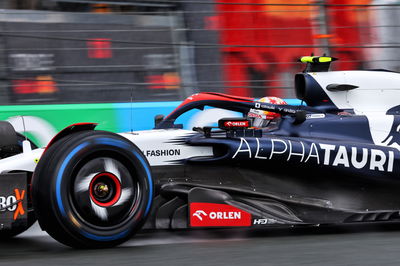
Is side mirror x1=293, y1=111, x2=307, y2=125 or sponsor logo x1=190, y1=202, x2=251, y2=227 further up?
side mirror x1=293, y1=111, x2=307, y2=125

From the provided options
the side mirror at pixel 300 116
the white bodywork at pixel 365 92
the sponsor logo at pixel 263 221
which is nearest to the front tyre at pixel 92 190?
the sponsor logo at pixel 263 221

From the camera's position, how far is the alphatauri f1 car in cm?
449

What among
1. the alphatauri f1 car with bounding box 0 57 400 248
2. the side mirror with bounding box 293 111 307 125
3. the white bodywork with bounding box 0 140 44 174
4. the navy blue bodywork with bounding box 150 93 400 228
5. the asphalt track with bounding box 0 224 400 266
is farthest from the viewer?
the side mirror with bounding box 293 111 307 125

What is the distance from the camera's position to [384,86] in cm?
612

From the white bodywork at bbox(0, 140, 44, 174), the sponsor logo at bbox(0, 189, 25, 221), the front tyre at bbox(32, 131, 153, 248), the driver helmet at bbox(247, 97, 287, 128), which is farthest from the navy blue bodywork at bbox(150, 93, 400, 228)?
the sponsor logo at bbox(0, 189, 25, 221)

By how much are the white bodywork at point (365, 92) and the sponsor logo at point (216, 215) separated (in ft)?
4.66

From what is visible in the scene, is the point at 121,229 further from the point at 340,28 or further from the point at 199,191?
the point at 340,28

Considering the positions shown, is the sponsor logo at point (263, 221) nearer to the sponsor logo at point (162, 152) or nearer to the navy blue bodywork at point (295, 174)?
the navy blue bodywork at point (295, 174)

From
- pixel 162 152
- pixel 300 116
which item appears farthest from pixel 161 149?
pixel 300 116

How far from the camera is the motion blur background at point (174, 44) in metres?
7.70

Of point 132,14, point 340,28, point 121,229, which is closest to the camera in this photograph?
point 121,229

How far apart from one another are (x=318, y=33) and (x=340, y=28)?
256 millimetres

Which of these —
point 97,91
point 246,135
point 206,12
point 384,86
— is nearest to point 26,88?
point 97,91

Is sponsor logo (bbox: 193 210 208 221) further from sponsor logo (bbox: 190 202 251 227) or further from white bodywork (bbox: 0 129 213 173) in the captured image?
white bodywork (bbox: 0 129 213 173)
